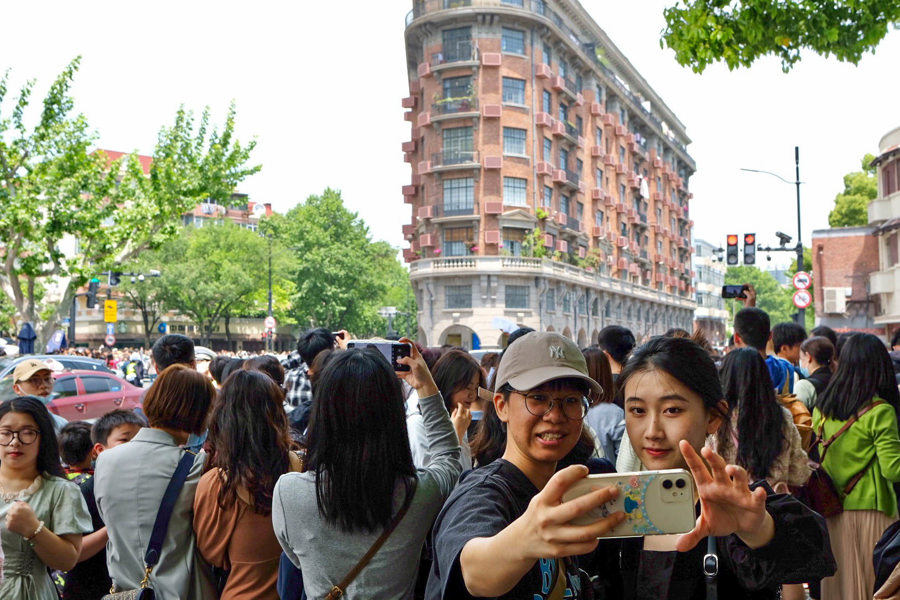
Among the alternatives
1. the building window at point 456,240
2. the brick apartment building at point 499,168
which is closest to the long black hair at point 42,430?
the brick apartment building at point 499,168

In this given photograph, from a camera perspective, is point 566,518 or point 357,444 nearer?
point 566,518

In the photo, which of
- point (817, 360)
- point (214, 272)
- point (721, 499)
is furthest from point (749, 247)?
point (214, 272)

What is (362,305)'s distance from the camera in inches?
2304

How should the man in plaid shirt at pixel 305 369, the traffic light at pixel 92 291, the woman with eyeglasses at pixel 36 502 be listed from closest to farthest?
the woman with eyeglasses at pixel 36 502, the man in plaid shirt at pixel 305 369, the traffic light at pixel 92 291

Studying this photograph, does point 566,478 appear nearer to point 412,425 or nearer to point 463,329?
point 412,425

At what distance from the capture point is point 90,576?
13.5 ft

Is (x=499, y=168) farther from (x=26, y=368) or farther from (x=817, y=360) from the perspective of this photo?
(x=26, y=368)

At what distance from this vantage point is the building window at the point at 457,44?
43.4m

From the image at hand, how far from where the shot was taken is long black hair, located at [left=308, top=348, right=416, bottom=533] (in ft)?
9.20

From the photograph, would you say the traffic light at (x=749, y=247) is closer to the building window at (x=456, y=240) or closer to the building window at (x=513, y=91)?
the building window at (x=456, y=240)

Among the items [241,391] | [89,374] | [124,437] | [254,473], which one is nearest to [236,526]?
[254,473]

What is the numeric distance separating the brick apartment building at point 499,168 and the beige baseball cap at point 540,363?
130 ft

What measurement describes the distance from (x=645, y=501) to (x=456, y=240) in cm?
4327

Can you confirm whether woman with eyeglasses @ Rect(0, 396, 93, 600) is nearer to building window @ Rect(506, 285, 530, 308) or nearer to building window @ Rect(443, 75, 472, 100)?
building window @ Rect(506, 285, 530, 308)
